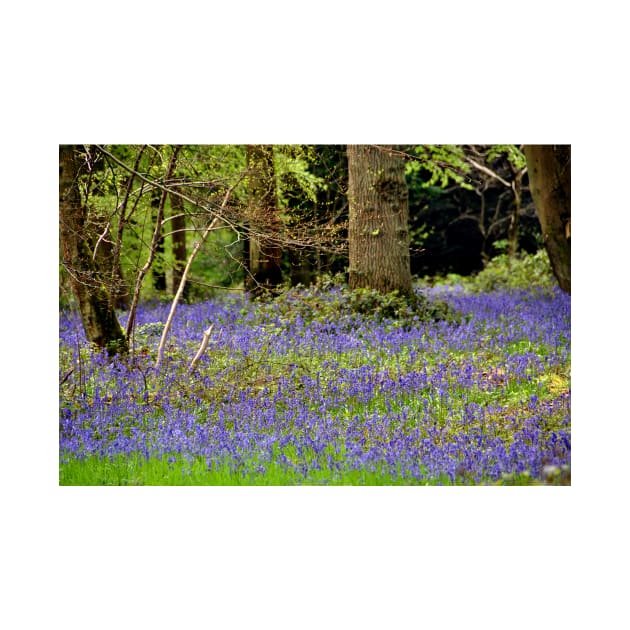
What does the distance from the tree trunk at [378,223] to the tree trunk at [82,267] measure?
219cm

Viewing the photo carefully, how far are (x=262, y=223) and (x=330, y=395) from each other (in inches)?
55.2

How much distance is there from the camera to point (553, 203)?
26.0ft

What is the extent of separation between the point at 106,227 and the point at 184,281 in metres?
0.77

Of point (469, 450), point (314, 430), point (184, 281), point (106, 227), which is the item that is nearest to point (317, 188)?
point (184, 281)

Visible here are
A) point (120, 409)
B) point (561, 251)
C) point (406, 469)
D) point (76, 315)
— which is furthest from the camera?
point (561, 251)

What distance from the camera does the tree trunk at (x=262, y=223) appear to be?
5.71 m

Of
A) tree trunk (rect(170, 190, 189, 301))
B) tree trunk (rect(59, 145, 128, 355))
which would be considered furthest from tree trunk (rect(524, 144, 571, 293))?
tree trunk (rect(59, 145, 128, 355))

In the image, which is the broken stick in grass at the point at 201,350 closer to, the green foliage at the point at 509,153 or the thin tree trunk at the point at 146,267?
the thin tree trunk at the point at 146,267

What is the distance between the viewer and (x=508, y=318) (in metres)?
7.09

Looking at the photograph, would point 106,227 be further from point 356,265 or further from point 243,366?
point 356,265

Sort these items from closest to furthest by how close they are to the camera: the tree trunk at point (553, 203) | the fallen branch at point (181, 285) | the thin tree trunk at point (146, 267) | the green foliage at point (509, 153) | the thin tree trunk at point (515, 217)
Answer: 1. the fallen branch at point (181, 285)
2. the thin tree trunk at point (146, 267)
3. the tree trunk at point (553, 203)
4. the green foliage at point (509, 153)
5. the thin tree trunk at point (515, 217)

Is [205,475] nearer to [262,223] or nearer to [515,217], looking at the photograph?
[262,223]

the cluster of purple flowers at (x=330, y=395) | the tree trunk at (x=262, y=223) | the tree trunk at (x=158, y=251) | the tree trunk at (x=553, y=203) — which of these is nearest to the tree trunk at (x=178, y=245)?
the tree trunk at (x=158, y=251)
